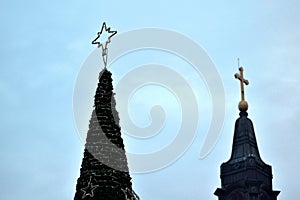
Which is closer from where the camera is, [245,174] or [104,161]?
[104,161]

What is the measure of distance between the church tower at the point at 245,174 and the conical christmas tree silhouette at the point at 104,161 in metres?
31.3

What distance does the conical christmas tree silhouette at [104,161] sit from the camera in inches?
1134

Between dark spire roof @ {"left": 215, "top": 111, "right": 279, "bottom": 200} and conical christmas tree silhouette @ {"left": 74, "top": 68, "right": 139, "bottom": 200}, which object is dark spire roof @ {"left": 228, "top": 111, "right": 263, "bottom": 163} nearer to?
dark spire roof @ {"left": 215, "top": 111, "right": 279, "bottom": 200}

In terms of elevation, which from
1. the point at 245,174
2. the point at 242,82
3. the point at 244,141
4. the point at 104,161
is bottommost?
the point at 104,161

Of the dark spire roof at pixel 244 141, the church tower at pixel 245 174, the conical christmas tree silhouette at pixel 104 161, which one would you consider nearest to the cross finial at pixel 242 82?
the dark spire roof at pixel 244 141

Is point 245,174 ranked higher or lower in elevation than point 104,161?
higher

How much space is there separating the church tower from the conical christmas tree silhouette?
31.3m

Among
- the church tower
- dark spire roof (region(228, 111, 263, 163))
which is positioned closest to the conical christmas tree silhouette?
the church tower

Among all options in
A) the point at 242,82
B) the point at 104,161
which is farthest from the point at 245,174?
the point at 104,161

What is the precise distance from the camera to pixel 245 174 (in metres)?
60.3

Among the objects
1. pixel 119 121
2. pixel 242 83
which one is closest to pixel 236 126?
pixel 242 83

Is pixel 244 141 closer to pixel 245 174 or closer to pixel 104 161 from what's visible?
pixel 245 174

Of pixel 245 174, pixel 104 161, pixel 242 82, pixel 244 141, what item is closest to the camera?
pixel 104 161

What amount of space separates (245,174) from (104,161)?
1300 inches
